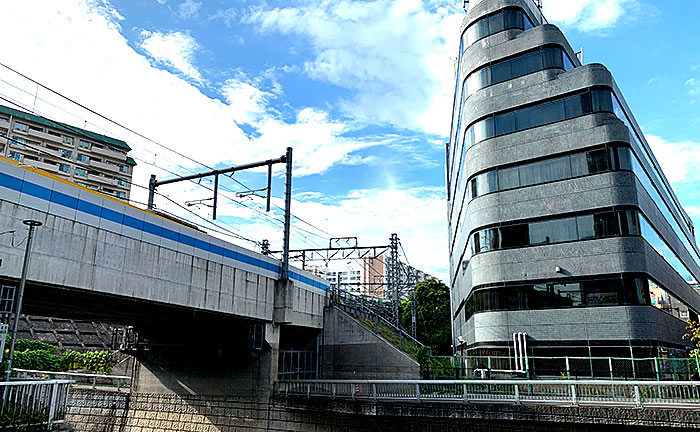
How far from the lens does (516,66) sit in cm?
3050

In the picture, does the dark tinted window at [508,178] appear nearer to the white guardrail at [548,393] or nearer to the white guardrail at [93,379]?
the white guardrail at [548,393]

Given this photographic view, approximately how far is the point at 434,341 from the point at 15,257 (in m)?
55.0

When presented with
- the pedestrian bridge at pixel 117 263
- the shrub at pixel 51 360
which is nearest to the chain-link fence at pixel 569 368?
the pedestrian bridge at pixel 117 263

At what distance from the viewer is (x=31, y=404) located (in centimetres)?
1322

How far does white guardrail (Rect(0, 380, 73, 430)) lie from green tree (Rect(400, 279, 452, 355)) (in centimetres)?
5280

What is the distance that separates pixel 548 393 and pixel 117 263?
16.5m

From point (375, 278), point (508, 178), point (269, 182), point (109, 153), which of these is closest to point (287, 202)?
point (269, 182)

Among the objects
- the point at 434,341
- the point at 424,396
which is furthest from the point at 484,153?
the point at 434,341

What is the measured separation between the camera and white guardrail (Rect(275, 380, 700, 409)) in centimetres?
1586

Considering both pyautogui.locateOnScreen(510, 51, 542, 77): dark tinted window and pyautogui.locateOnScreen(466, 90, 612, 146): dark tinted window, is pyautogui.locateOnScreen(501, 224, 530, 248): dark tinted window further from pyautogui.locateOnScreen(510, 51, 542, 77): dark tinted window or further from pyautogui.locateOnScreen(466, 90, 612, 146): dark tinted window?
pyautogui.locateOnScreen(510, 51, 542, 77): dark tinted window

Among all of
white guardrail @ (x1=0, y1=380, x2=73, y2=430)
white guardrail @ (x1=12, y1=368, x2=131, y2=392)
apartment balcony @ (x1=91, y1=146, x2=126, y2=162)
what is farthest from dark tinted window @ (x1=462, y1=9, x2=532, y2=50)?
apartment balcony @ (x1=91, y1=146, x2=126, y2=162)

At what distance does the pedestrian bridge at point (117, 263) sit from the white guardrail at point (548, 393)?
648 centimetres

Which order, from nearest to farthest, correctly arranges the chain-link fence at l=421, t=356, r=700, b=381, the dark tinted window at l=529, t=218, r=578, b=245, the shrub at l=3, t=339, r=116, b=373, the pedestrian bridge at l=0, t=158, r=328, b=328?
the pedestrian bridge at l=0, t=158, r=328, b=328 → the chain-link fence at l=421, t=356, r=700, b=381 → the dark tinted window at l=529, t=218, r=578, b=245 → the shrub at l=3, t=339, r=116, b=373

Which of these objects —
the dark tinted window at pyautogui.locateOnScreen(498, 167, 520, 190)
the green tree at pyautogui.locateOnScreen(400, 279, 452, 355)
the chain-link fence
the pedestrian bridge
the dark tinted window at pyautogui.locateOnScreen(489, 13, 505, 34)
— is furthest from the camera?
the green tree at pyautogui.locateOnScreen(400, 279, 452, 355)
